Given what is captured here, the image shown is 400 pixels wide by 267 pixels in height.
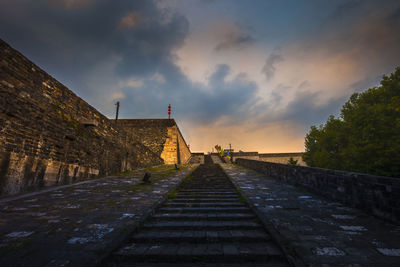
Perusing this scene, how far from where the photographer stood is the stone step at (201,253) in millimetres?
2059

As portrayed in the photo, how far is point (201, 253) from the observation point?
2.10m

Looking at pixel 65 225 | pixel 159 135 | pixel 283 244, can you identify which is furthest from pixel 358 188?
pixel 159 135

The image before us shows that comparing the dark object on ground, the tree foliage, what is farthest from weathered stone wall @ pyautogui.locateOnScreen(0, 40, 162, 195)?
the tree foliage

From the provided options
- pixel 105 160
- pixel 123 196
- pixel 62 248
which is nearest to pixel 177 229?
pixel 62 248

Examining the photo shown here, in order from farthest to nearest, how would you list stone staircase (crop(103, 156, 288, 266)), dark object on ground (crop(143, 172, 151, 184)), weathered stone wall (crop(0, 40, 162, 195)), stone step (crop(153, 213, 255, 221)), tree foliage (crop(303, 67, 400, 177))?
tree foliage (crop(303, 67, 400, 177))
dark object on ground (crop(143, 172, 151, 184))
weathered stone wall (crop(0, 40, 162, 195))
stone step (crop(153, 213, 255, 221))
stone staircase (crop(103, 156, 288, 266))

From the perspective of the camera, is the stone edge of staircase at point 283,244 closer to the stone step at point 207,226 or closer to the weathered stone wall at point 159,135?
the stone step at point 207,226

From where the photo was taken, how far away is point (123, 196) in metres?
4.66

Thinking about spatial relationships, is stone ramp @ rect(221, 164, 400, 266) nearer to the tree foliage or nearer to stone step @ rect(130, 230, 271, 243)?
stone step @ rect(130, 230, 271, 243)

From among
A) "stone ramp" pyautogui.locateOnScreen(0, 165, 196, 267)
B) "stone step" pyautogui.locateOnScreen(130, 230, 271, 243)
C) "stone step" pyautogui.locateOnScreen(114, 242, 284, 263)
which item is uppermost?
"stone ramp" pyautogui.locateOnScreen(0, 165, 196, 267)

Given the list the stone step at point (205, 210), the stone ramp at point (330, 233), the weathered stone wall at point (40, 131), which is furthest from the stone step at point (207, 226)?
the weathered stone wall at point (40, 131)

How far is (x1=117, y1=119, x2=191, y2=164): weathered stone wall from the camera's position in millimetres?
19281

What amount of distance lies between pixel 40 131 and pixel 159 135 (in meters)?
14.9

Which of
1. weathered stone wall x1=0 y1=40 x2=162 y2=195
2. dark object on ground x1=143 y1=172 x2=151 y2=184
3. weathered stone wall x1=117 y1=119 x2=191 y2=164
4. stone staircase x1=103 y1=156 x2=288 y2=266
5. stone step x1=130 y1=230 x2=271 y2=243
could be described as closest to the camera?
stone staircase x1=103 y1=156 x2=288 y2=266

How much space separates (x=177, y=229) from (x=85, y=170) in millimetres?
6064
